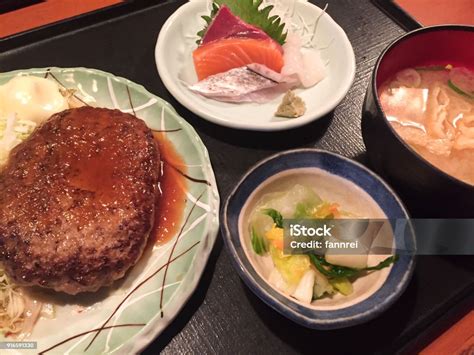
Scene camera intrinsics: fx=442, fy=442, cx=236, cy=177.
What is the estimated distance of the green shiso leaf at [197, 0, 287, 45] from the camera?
2.45 meters

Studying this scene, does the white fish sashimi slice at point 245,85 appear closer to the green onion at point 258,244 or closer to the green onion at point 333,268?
the green onion at point 258,244

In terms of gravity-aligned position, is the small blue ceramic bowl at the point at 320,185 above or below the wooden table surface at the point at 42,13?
below

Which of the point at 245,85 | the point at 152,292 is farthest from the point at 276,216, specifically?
the point at 245,85

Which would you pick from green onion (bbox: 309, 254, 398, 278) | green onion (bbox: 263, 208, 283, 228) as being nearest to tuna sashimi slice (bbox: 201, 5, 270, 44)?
green onion (bbox: 263, 208, 283, 228)

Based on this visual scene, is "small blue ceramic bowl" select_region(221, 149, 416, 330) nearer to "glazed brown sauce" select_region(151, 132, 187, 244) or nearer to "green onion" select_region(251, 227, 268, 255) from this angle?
"green onion" select_region(251, 227, 268, 255)

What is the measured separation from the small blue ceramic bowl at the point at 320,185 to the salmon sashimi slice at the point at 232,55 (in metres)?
0.90

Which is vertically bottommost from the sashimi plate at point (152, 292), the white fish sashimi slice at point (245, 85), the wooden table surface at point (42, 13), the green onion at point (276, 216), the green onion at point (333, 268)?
the sashimi plate at point (152, 292)

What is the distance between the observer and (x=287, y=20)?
8.59 feet

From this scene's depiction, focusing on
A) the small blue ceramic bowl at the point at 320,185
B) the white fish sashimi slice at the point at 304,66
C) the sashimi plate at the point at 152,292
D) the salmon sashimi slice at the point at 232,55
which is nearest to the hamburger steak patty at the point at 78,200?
the sashimi plate at the point at 152,292

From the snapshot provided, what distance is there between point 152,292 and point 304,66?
56.3 inches

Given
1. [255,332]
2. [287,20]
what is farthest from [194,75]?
[255,332]

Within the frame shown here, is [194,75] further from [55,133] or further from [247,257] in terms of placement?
[247,257]

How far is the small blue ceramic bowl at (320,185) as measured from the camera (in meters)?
1.30

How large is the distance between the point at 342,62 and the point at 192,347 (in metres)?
1.61
